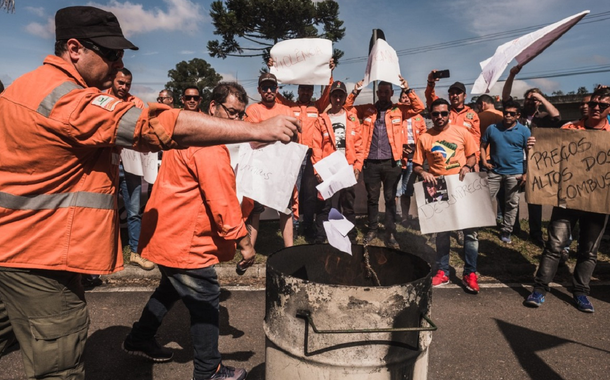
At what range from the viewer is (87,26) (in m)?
1.77

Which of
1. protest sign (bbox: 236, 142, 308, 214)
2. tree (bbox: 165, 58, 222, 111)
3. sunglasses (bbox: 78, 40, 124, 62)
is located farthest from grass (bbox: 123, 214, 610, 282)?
tree (bbox: 165, 58, 222, 111)

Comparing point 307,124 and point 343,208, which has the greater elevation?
point 307,124

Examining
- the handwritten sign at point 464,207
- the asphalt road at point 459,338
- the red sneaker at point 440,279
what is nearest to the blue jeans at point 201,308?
the asphalt road at point 459,338

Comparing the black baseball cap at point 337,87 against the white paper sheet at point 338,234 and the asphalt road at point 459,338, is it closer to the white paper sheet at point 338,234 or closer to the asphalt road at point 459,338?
the asphalt road at point 459,338

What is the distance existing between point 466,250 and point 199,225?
3.53 meters

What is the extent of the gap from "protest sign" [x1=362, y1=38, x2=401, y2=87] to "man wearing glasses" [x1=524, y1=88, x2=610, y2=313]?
191 centimetres

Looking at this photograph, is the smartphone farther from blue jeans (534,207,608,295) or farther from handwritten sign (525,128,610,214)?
blue jeans (534,207,608,295)

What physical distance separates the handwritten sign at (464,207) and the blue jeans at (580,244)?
66 cm

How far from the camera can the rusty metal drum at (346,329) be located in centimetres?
191

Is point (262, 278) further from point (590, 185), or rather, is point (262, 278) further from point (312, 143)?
point (590, 185)

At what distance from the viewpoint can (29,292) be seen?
1.83 meters

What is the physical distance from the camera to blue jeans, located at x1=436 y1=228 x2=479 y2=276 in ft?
16.3

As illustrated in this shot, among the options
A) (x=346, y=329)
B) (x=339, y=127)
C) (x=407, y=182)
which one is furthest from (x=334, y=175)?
(x=407, y=182)

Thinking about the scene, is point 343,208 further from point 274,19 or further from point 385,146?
point 274,19
